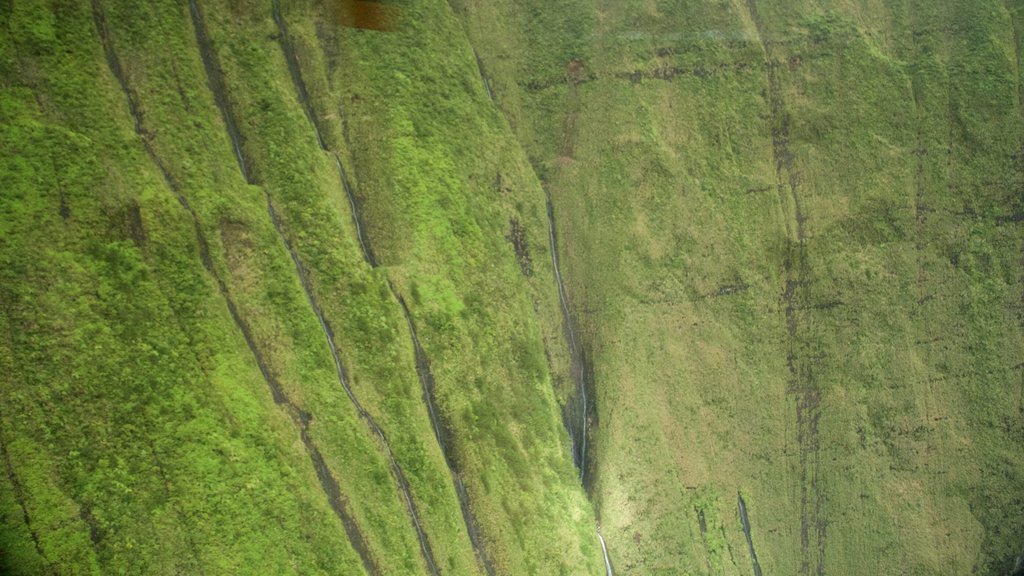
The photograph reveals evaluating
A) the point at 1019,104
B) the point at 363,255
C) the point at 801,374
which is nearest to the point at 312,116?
the point at 363,255

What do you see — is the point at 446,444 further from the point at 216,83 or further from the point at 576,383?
the point at 216,83

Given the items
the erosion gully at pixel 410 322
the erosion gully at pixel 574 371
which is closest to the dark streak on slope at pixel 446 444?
the erosion gully at pixel 410 322

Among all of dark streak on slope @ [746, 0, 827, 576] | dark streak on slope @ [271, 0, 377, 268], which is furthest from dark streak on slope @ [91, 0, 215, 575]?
dark streak on slope @ [746, 0, 827, 576]

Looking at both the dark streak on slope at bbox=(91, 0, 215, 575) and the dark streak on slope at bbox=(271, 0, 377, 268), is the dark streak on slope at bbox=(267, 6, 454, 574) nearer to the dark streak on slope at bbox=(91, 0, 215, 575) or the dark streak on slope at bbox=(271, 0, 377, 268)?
the dark streak on slope at bbox=(271, 0, 377, 268)

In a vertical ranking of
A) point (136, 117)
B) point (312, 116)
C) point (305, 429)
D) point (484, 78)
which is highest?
point (484, 78)

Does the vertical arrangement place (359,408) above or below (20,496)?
below

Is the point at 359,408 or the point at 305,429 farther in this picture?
the point at 359,408

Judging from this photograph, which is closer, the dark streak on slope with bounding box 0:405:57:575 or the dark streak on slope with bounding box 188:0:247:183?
the dark streak on slope with bounding box 0:405:57:575
